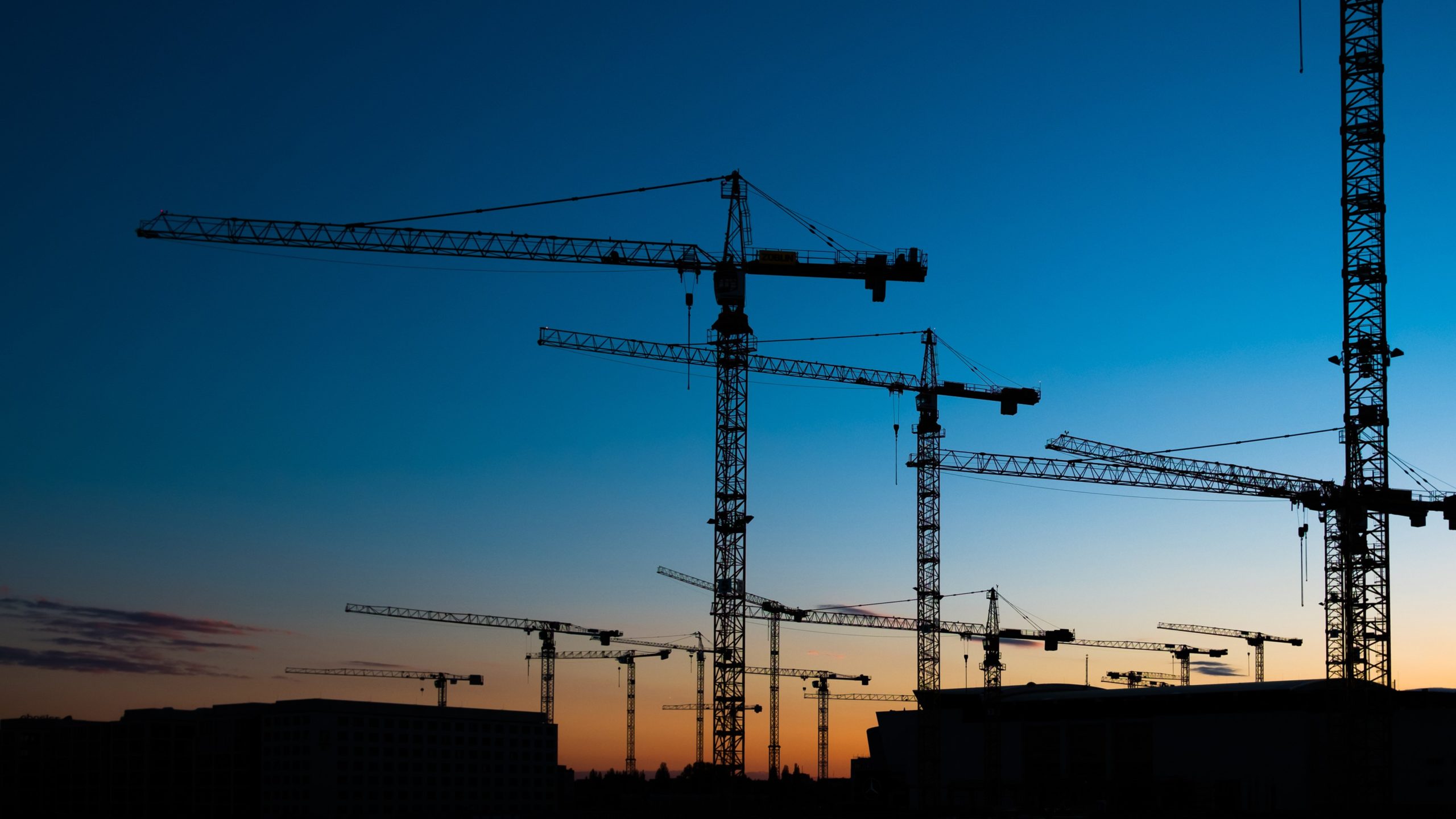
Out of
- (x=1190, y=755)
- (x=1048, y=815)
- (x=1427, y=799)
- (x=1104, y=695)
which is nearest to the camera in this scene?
(x=1048, y=815)

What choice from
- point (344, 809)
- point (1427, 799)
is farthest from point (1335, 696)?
point (344, 809)

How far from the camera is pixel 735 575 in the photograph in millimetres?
85750

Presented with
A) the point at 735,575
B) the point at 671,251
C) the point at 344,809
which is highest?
the point at 671,251

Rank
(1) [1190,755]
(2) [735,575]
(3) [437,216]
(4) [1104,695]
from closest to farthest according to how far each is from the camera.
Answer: (2) [735,575] → (3) [437,216] → (1) [1190,755] → (4) [1104,695]

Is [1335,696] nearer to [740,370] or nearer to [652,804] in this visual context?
[740,370]

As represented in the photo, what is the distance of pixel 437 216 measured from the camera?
303 ft

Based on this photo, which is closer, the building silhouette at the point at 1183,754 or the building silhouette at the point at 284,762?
the building silhouette at the point at 1183,754

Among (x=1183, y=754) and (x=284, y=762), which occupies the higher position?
(x=1183, y=754)

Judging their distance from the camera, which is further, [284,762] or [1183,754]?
[284,762]

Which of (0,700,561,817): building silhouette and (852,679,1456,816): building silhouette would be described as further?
(0,700,561,817): building silhouette

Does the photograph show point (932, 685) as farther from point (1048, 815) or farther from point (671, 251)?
point (671, 251)

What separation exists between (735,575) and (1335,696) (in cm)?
4746

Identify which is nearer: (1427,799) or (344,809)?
(1427,799)

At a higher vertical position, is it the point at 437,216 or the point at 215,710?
the point at 437,216
